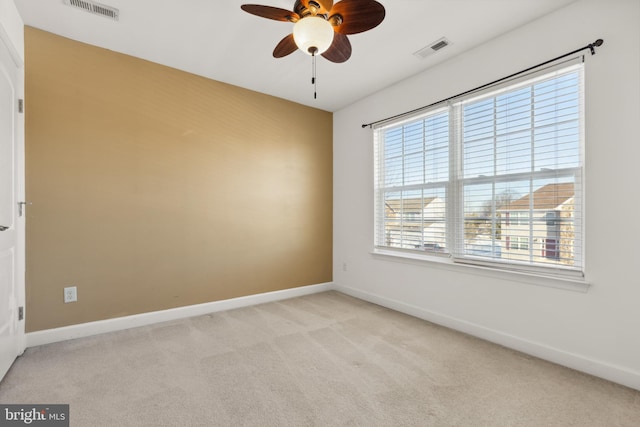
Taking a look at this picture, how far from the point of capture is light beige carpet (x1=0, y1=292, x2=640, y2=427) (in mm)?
1667

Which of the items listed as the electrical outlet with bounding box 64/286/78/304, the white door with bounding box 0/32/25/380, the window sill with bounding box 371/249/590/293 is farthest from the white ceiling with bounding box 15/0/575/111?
the electrical outlet with bounding box 64/286/78/304

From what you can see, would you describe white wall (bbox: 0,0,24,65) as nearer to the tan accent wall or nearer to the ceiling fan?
the tan accent wall

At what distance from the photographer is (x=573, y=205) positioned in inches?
88.2

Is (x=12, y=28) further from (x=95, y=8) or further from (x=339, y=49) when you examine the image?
(x=339, y=49)

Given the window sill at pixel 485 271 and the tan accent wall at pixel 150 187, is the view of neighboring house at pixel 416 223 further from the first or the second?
the tan accent wall at pixel 150 187

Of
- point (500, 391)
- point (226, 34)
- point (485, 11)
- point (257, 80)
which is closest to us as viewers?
point (500, 391)

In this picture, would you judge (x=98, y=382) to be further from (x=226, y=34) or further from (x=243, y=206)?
(x=226, y=34)

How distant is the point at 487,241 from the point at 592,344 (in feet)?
3.24

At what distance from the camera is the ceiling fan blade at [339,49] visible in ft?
6.97

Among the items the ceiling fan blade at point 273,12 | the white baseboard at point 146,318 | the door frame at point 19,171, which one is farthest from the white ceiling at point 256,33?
the white baseboard at point 146,318

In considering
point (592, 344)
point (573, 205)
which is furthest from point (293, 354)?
point (573, 205)

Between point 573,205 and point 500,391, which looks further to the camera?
point 573,205

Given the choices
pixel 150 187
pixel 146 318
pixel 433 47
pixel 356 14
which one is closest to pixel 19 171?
pixel 150 187

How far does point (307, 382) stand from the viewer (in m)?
2.00
